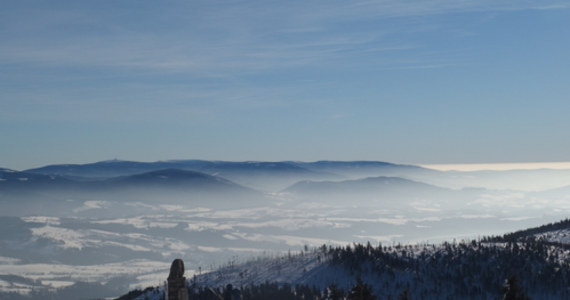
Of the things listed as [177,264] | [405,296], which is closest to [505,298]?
[405,296]

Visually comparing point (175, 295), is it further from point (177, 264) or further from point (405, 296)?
point (405, 296)

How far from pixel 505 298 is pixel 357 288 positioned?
1836cm

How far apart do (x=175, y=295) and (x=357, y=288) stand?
35572mm

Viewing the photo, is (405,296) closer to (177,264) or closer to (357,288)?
(357,288)

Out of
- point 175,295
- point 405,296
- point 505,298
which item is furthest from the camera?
point 405,296

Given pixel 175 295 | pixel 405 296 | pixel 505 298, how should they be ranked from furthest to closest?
pixel 405 296, pixel 505 298, pixel 175 295

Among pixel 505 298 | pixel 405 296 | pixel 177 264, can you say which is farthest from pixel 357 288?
pixel 177 264

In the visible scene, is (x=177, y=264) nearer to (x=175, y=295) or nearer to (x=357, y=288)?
(x=175, y=295)

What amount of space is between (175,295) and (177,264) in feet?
4.98

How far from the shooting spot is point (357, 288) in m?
66.1

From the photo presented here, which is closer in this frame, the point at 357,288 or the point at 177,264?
the point at 177,264

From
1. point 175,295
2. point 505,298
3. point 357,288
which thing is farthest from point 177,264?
point 357,288

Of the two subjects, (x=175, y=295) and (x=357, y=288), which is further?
(x=357, y=288)

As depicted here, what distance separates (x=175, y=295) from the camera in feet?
107
